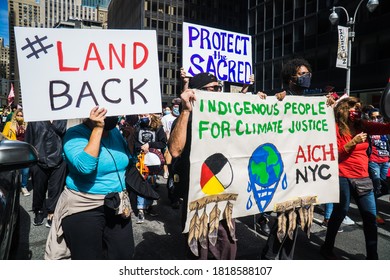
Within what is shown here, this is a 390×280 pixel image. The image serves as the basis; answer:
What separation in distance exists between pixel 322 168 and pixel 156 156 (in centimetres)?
303

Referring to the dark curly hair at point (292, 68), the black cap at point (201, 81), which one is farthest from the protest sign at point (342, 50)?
the black cap at point (201, 81)

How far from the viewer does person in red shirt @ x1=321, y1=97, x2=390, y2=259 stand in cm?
341

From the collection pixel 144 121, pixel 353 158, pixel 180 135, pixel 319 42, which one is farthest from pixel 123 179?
pixel 319 42

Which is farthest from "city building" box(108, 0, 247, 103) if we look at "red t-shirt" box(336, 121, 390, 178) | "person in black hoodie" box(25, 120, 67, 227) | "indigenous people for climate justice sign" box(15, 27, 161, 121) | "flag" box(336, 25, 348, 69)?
"indigenous people for climate justice sign" box(15, 27, 161, 121)

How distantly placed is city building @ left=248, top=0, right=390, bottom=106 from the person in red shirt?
2094 centimetres

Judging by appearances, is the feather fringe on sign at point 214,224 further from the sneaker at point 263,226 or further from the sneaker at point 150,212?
the sneaker at point 150,212

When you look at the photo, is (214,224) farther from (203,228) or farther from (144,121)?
(144,121)

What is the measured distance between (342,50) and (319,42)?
16143mm

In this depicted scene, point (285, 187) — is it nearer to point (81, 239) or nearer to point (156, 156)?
point (81, 239)

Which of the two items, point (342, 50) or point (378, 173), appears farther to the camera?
point (342, 50)

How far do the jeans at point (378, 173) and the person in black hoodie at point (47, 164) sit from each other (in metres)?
4.93

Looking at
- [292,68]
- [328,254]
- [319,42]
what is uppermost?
[319,42]

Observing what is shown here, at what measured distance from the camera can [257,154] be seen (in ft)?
9.36
